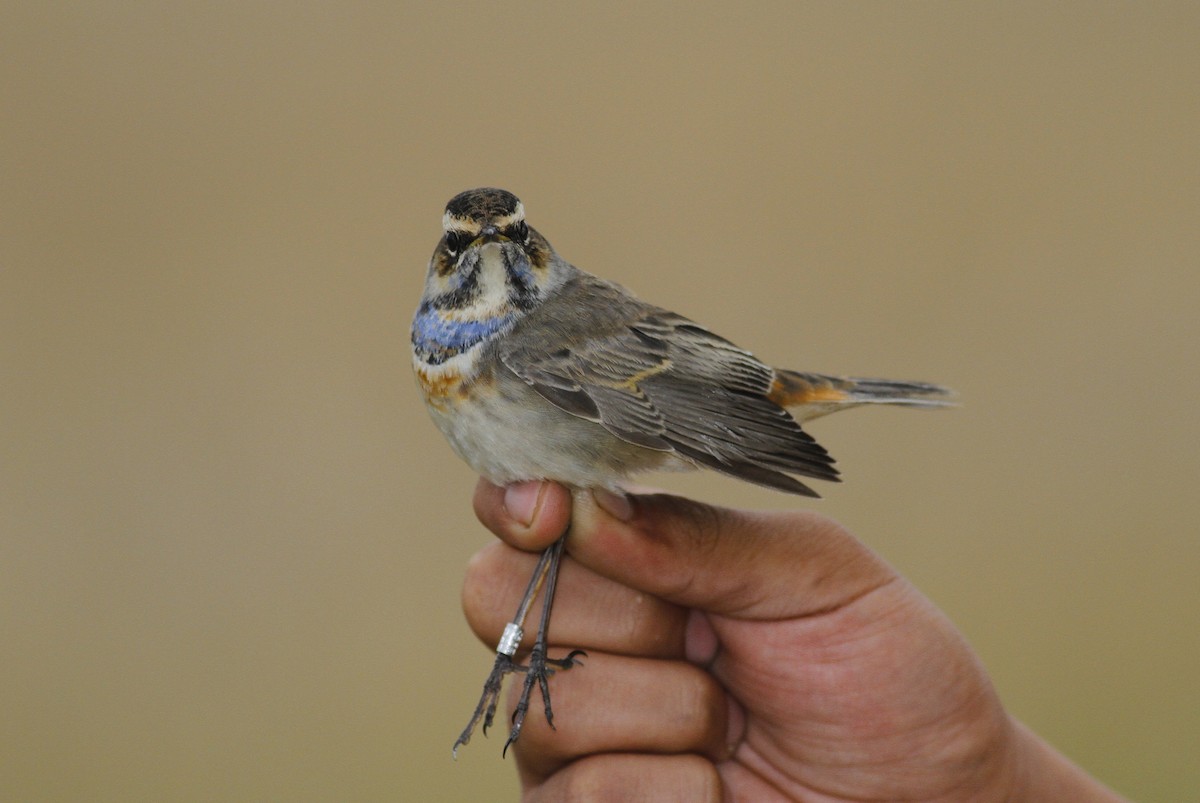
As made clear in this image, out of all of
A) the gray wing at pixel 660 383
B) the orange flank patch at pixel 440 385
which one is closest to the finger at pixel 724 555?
the gray wing at pixel 660 383

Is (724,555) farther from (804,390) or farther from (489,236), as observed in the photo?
(489,236)

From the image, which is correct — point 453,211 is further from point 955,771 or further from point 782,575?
point 955,771

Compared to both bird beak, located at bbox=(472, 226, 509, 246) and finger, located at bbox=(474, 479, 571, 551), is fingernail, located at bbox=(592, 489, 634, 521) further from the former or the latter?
bird beak, located at bbox=(472, 226, 509, 246)

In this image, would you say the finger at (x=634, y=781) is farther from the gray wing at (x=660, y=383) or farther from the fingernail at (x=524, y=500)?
the gray wing at (x=660, y=383)

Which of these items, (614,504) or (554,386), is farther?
(614,504)

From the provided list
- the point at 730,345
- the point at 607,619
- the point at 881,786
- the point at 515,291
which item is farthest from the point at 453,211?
the point at 881,786

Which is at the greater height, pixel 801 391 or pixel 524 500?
pixel 801 391

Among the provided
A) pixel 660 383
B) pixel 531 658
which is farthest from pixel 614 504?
pixel 531 658
